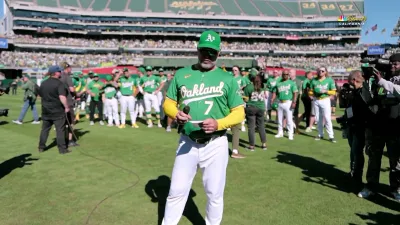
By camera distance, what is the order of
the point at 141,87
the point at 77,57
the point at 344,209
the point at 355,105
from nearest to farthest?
the point at 344,209
the point at 355,105
the point at 141,87
the point at 77,57

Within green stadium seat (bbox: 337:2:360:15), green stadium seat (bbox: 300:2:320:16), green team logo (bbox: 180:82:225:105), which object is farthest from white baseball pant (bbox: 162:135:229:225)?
green stadium seat (bbox: 337:2:360:15)

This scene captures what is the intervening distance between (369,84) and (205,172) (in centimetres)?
316

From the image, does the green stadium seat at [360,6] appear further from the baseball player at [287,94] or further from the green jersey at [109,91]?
the green jersey at [109,91]

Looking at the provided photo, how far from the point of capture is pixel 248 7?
73.1 metres

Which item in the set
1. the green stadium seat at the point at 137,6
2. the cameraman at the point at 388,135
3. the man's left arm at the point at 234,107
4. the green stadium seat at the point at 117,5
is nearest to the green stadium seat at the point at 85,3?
the green stadium seat at the point at 117,5

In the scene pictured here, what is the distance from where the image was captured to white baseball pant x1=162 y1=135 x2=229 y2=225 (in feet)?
11.3

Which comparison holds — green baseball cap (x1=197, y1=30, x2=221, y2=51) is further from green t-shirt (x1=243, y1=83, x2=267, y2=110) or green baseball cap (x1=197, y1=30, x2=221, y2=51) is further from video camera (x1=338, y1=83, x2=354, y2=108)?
green t-shirt (x1=243, y1=83, x2=267, y2=110)

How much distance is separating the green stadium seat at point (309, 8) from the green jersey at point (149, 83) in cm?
6997

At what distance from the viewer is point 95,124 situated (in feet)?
43.8

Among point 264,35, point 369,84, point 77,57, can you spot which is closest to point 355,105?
point 369,84

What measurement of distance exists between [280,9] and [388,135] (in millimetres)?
75499

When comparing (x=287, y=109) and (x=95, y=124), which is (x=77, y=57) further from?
(x=287, y=109)

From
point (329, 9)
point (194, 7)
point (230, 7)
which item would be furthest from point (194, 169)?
point (329, 9)

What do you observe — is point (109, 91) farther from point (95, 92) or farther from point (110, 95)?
point (95, 92)
